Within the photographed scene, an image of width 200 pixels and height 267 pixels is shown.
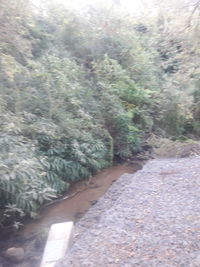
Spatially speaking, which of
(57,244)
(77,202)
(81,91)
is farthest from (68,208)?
(81,91)

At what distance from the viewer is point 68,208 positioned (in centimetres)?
998

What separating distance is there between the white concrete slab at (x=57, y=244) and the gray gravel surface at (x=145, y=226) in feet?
0.48

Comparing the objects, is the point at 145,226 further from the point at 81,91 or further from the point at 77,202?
the point at 81,91

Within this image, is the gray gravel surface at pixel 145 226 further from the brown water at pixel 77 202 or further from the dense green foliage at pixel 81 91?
the dense green foliage at pixel 81 91

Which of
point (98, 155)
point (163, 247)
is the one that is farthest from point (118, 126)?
point (163, 247)

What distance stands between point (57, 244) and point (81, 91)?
25.7ft

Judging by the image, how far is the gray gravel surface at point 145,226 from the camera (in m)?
5.85

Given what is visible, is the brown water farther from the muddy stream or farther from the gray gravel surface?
the gray gravel surface

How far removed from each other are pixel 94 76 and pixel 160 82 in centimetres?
353

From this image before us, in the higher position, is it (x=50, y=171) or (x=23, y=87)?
(x=23, y=87)

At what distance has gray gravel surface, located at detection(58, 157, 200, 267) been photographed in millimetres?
5852

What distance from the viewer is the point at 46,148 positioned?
37.1ft

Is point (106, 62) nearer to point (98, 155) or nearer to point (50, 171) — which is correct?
point (98, 155)

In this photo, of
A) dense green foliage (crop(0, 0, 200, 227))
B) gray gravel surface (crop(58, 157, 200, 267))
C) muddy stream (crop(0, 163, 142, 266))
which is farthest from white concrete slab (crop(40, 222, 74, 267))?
dense green foliage (crop(0, 0, 200, 227))
